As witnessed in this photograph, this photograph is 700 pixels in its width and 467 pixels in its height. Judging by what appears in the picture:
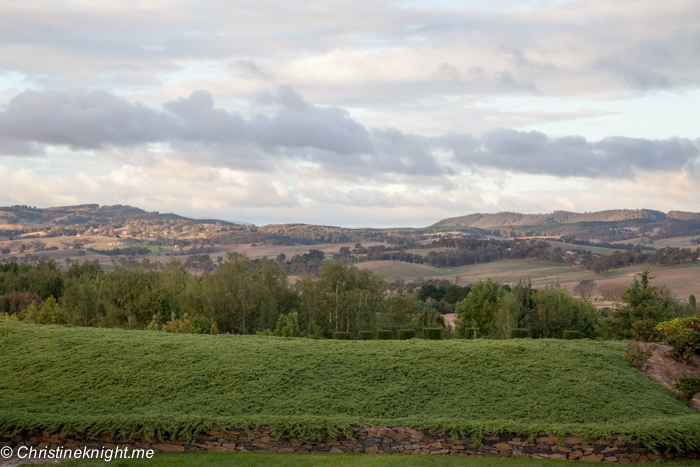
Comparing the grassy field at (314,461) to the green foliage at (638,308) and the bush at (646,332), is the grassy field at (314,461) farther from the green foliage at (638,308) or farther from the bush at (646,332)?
the green foliage at (638,308)

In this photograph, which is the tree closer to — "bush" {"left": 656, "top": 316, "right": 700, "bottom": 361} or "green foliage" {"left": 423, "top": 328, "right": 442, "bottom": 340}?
"bush" {"left": 656, "top": 316, "right": 700, "bottom": 361}

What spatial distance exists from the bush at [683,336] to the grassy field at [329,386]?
5.92 feet

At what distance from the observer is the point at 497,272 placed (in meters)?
153

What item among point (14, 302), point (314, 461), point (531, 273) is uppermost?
point (314, 461)

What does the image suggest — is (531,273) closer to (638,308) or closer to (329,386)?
(638,308)

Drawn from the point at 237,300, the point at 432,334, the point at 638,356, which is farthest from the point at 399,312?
the point at 638,356

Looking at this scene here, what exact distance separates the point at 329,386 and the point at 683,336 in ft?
44.5

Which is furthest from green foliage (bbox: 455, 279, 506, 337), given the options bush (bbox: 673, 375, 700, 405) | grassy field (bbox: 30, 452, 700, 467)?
grassy field (bbox: 30, 452, 700, 467)

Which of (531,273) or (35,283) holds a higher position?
(35,283)

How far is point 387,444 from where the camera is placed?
626 inches

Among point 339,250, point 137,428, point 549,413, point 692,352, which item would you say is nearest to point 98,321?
point 137,428

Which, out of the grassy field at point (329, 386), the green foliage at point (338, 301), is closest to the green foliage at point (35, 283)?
the green foliage at point (338, 301)

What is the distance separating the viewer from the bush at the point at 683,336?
813 inches

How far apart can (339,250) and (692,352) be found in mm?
173852
